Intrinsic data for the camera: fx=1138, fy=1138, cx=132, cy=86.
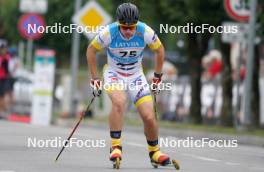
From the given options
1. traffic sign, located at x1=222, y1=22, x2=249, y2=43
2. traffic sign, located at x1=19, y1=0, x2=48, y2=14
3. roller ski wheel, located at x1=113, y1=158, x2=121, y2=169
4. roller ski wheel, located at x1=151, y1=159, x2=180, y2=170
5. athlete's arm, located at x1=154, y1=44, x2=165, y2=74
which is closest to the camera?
roller ski wheel, located at x1=113, y1=158, x2=121, y2=169

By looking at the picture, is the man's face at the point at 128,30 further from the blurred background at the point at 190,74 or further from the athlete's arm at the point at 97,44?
the blurred background at the point at 190,74

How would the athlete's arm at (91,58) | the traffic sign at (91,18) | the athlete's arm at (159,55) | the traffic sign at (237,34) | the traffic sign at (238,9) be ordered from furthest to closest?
the traffic sign at (91,18) < the traffic sign at (237,34) < the traffic sign at (238,9) < the athlete's arm at (159,55) < the athlete's arm at (91,58)

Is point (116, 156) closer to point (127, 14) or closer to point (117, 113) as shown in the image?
point (117, 113)

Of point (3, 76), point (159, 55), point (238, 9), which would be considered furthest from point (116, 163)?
point (3, 76)

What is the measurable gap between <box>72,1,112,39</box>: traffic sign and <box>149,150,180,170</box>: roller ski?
16.5m

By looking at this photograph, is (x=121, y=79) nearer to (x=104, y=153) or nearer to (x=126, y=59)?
(x=126, y=59)

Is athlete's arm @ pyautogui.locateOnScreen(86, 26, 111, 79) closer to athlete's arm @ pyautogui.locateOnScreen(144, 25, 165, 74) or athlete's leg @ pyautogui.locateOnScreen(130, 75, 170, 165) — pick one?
athlete's arm @ pyautogui.locateOnScreen(144, 25, 165, 74)

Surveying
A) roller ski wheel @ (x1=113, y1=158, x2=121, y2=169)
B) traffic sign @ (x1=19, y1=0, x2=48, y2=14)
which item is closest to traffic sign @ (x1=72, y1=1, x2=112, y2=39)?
traffic sign @ (x1=19, y1=0, x2=48, y2=14)

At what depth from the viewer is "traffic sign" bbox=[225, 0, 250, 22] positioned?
26.2 m

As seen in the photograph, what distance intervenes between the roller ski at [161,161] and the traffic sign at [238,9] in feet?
38.1

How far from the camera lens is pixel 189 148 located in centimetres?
1989

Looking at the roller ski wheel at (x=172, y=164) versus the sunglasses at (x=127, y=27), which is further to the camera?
the sunglasses at (x=127, y=27)

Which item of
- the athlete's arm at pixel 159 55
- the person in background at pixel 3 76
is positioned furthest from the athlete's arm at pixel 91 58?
the person in background at pixel 3 76

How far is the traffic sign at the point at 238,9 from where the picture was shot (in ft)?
85.8
